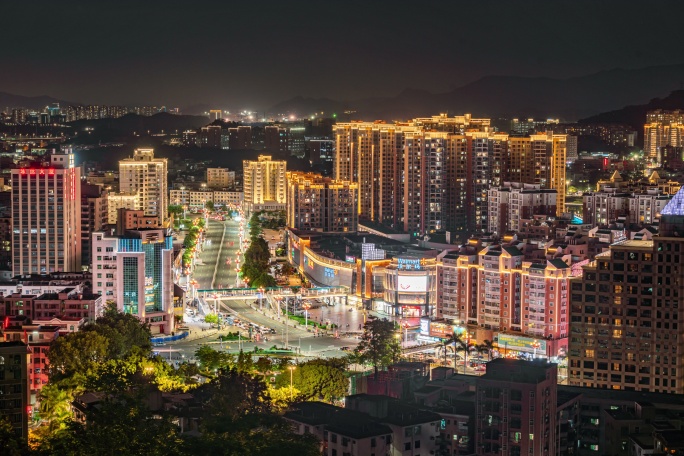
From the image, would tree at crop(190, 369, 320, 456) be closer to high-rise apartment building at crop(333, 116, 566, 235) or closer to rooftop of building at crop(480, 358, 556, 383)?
rooftop of building at crop(480, 358, 556, 383)

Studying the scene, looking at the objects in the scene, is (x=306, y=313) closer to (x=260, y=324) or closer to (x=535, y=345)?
(x=260, y=324)

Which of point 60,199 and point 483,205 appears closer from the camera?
point 60,199

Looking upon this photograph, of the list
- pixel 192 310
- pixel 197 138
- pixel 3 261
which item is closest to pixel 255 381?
pixel 192 310

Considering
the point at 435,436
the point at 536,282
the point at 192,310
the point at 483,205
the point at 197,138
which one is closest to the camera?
the point at 435,436

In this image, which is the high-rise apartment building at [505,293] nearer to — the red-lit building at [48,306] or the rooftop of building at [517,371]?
the red-lit building at [48,306]

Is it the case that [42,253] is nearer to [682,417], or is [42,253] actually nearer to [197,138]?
[682,417]

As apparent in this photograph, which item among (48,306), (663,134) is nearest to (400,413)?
(48,306)

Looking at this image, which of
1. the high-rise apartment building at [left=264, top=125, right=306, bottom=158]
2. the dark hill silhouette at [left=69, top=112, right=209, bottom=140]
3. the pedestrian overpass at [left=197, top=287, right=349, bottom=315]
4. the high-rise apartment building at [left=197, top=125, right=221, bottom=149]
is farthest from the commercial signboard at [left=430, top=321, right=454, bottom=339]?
the dark hill silhouette at [left=69, top=112, right=209, bottom=140]
